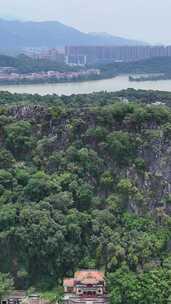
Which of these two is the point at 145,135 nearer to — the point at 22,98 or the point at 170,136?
the point at 170,136

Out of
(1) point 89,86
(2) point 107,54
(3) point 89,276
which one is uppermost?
(2) point 107,54

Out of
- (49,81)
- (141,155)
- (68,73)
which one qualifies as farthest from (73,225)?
(68,73)

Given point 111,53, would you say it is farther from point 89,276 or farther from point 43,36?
point 89,276

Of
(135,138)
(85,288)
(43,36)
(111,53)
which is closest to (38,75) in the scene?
(111,53)

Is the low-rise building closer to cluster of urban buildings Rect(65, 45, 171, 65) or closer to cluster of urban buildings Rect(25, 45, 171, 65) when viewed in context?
cluster of urban buildings Rect(25, 45, 171, 65)

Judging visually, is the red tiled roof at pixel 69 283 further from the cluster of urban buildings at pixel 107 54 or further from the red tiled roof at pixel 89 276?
the cluster of urban buildings at pixel 107 54

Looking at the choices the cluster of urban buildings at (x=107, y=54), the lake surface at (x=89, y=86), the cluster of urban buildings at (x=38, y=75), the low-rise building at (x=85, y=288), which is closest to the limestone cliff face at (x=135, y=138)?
the low-rise building at (x=85, y=288)
